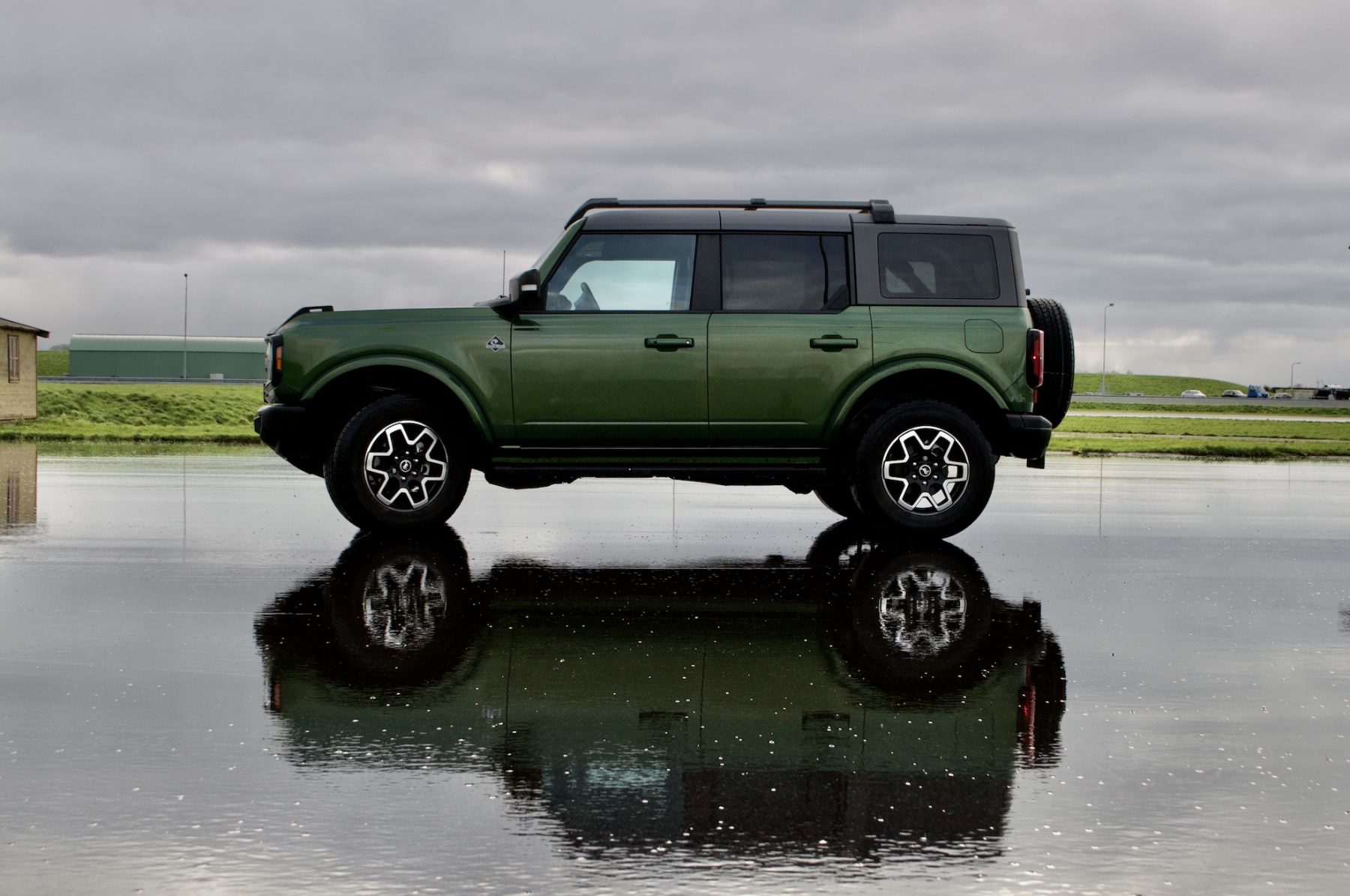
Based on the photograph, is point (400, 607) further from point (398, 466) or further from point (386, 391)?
point (386, 391)

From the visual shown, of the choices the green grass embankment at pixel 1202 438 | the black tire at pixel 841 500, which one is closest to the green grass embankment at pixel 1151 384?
the green grass embankment at pixel 1202 438

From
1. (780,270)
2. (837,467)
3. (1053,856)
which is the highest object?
(780,270)

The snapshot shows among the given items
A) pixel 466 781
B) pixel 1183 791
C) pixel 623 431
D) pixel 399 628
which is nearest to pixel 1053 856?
pixel 1183 791

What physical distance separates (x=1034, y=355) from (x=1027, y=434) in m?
0.56

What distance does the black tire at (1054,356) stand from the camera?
411 inches

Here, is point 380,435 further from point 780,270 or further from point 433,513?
point 780,270

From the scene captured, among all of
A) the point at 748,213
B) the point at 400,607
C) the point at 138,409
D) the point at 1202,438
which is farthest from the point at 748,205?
the point at 138,409

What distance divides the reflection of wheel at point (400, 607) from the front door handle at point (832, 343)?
2822 millimetres

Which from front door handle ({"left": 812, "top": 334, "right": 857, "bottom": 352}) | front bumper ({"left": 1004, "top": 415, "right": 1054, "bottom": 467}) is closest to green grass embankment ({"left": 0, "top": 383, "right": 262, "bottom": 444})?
front door handle ({"left": 812, "top": 334, "right": 857, "bottom": 352})

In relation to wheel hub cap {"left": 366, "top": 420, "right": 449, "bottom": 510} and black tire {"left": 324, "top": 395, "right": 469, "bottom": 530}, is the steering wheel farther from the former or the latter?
wheel hub cap {"left": 366, "top": 420, "right": 449, "bottom": 510}

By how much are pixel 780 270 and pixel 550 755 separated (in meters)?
6.25

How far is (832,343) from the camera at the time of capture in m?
9.85

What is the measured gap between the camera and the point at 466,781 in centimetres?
397

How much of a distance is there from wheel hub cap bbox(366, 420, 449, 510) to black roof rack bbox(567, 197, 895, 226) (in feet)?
6.13
